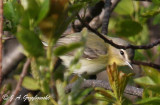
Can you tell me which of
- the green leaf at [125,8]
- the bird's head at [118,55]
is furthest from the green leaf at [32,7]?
the bird's head at [118,55]

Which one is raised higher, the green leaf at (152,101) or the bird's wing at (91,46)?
the green leaf at (152,101)

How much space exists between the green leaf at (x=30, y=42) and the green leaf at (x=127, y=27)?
2.38 metres

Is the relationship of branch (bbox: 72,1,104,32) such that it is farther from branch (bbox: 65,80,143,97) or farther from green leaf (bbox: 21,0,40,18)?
green leaf (bbox: 21,0,40,18)

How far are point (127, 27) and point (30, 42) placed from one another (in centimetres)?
252

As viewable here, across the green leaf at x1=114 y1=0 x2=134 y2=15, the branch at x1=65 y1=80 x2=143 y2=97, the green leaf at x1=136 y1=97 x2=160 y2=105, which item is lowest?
the green leaf at x1=114 y1=0 x2=134 y2=15

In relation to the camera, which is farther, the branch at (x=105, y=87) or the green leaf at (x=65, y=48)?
the branch at (x=105, y=87)

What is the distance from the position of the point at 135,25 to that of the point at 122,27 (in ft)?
0.43

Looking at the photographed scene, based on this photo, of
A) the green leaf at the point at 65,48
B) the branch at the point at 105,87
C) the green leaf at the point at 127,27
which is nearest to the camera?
the green leaf at the point at 65,48

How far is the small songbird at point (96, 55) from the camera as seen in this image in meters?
4.11

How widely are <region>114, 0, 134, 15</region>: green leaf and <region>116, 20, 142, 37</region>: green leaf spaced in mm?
495

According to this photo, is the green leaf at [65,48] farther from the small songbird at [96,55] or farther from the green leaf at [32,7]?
the small songbird at [96,55]

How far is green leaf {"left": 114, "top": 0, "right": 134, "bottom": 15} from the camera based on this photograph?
13.3 feet

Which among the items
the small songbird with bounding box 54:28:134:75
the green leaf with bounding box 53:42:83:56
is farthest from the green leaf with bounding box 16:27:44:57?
the small songbird with bounding box 54:28:134:75

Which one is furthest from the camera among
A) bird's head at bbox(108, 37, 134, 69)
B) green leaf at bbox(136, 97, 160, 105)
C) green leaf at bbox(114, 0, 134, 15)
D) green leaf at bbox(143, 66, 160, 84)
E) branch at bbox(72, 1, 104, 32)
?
bird's head at bbox(108, 37, 134, 69)
